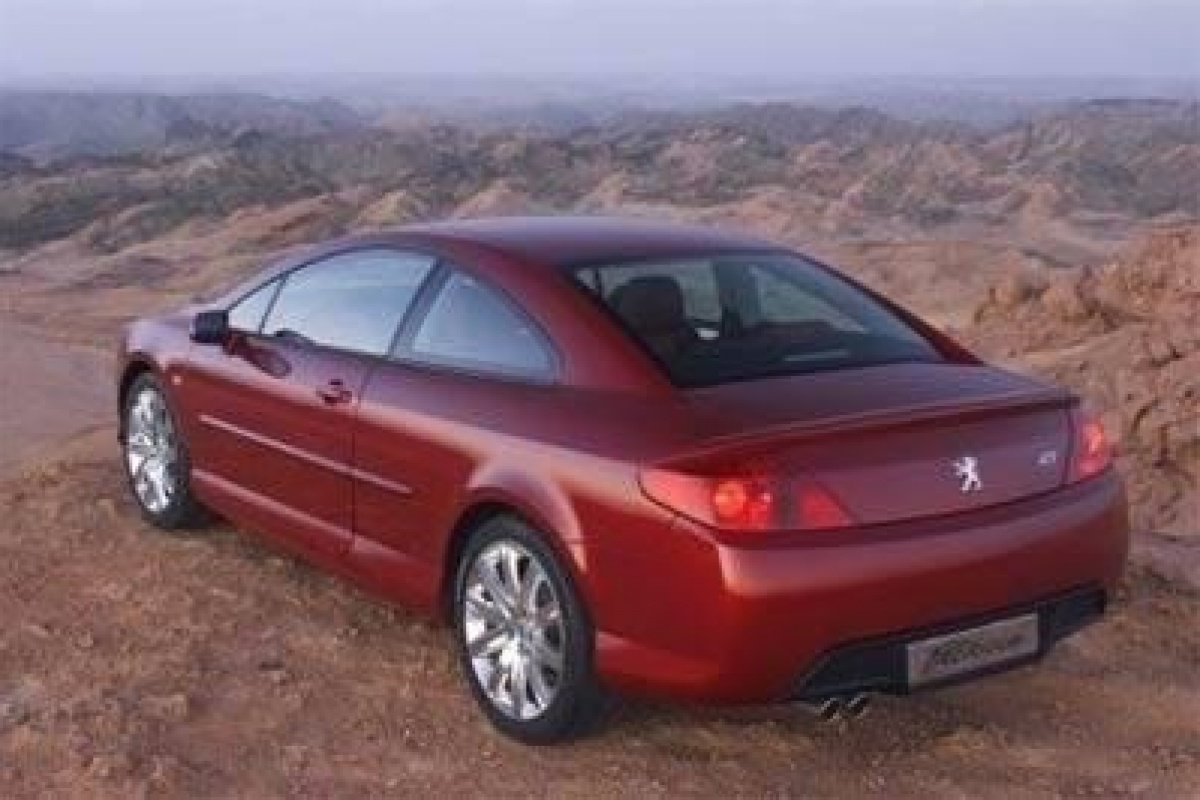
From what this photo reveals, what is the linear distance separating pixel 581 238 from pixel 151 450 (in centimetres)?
237

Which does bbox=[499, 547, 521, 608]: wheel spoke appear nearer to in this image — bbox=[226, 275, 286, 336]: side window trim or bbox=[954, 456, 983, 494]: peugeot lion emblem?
bbox=[954, 456, 983, 494]: peugeot lion emblem

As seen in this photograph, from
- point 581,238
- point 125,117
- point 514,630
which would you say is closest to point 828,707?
point 514,630

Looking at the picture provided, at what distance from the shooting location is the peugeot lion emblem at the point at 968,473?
4.57 m

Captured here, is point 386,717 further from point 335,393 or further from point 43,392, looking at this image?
point 43,392

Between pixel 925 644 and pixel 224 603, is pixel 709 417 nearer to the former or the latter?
pixel 925 644

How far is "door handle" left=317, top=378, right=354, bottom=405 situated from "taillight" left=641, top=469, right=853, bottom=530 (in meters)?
1.53

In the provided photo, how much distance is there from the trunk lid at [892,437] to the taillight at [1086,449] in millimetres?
38

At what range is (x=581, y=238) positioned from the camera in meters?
5.59

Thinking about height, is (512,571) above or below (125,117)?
above

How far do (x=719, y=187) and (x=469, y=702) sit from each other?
113ft

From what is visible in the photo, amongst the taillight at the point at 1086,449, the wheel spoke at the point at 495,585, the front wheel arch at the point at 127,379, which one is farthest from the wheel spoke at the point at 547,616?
the front wheel arch at the point at 127,379

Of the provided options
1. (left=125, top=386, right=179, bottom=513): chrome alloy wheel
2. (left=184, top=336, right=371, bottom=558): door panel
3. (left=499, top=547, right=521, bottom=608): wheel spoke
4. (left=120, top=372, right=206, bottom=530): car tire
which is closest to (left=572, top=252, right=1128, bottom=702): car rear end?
(left=499, top=547, right=521, bottom=608): wheel spoke

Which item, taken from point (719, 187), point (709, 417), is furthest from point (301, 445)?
point (719, 187)

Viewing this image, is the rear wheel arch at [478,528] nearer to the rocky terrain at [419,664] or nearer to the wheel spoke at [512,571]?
the wheel spoke at [512,571]
